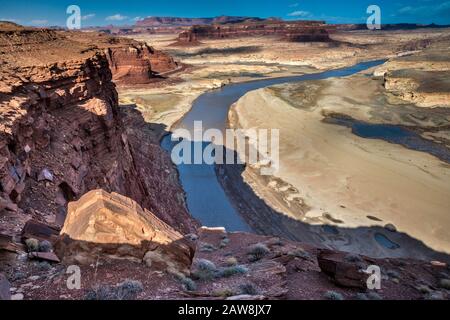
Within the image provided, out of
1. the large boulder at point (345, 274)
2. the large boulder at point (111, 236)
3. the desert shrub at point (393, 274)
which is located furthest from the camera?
the desert shrub at point (393, 274)

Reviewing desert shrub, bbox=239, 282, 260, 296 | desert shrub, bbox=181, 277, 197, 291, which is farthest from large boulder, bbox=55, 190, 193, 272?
desert shrub, bbox=239, 282, 260, 296

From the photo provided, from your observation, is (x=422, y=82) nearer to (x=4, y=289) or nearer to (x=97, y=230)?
(x=97, y=230)

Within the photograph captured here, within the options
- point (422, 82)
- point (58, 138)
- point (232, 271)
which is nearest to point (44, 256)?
point (232, 271)

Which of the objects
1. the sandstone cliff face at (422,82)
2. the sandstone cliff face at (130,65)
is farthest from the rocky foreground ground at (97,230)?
the sandstone cliff face at (130,65)

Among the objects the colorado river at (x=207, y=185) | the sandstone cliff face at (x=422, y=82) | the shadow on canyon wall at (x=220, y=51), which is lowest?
the colorado river at (x=207, y=185)

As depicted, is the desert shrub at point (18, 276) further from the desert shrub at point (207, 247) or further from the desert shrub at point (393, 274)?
the desert shrub at point (393, 274)

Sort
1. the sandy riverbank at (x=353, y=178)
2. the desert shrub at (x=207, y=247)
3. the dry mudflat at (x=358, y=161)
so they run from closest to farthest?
1. the desert shrub at (x=207, y=247)
2. the sandy riverbank at (x=353, y=178)
3. the dry mudflat at (x=358, y=161)

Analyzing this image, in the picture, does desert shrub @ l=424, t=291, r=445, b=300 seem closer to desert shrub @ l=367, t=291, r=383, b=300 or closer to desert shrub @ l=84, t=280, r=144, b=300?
desert shrub @ l=367, t=291, r=383, b=300

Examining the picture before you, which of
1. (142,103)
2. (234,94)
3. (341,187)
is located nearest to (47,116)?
(341,187)
